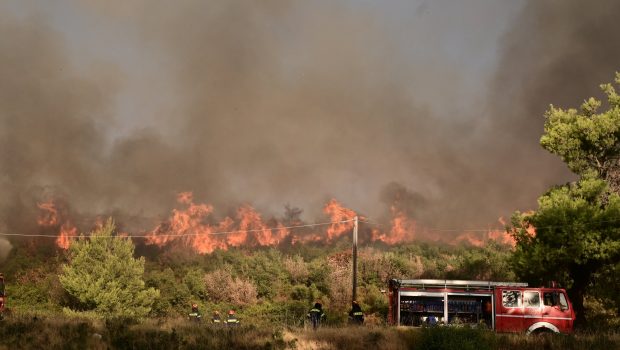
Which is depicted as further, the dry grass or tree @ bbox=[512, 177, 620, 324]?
tree @ bbox=[512, 177, 620, 324]

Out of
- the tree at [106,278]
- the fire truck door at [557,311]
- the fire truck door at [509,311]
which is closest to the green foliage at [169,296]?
the tree at [106,278]

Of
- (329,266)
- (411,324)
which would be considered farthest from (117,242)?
(411,324)

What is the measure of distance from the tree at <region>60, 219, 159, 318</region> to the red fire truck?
27.6 m

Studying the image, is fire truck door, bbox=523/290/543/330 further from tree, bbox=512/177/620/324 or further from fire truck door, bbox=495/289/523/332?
tree, bbox=512/177/620/324

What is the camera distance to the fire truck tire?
19.9 meters

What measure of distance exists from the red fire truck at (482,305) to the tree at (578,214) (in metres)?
4.67

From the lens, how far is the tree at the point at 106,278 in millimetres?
44719

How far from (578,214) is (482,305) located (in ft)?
22.4

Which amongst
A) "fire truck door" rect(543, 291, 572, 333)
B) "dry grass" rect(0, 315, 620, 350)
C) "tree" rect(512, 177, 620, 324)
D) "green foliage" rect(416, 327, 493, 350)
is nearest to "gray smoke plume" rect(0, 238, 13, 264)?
"dry grass" rect(0, 315, 620, 350)

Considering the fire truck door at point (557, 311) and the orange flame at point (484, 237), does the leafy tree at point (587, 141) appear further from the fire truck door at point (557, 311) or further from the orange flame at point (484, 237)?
the orange flame at point (484, 237)

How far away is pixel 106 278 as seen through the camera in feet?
149

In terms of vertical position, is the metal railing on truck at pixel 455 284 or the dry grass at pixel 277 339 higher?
the metal railing on truck at pixel 455 284

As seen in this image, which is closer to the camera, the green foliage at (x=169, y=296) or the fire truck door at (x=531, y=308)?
the fire truck door at (x=531, y=308)

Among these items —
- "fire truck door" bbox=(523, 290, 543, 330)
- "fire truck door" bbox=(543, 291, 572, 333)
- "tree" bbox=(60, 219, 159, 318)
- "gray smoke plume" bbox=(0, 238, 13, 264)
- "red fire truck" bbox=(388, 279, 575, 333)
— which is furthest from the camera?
"gray smoke plume" bbox=(0, 238, 13, 264)
